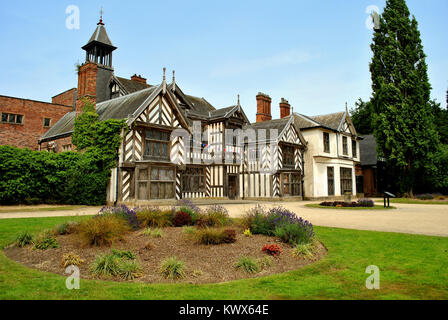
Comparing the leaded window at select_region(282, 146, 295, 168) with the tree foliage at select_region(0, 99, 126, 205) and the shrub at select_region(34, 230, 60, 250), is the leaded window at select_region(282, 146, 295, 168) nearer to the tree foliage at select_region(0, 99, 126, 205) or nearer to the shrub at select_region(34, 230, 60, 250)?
the tree foliage at select_region(0, 99, 126, 205)

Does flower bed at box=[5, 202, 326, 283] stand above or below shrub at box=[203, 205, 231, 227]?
below

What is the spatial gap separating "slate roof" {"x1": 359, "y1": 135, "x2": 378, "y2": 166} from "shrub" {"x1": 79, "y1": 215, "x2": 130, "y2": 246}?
30127 millimetres

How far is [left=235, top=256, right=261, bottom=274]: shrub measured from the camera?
480cm

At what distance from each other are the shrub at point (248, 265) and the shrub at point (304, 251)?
1034 mm

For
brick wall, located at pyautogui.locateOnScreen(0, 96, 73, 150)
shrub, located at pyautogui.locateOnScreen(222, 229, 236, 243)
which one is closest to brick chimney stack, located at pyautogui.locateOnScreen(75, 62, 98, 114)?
brick wall, located at pyautogui.locateOnScreen(0, 96, 73, 150)

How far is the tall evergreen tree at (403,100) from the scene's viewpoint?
24.4 metres

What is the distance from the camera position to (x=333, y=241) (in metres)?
6.90

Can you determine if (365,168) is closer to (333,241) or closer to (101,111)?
(101,111)

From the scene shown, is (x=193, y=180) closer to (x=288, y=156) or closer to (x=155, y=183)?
(x=155, y=183)

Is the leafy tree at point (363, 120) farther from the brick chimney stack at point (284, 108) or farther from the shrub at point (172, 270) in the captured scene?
the shrub at point (172, 270)

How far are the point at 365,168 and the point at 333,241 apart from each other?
2803 cm

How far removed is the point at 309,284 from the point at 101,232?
4.12 metres

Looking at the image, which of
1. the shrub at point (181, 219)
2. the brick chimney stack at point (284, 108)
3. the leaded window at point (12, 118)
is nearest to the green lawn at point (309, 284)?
the shrub at point (181, 219)
